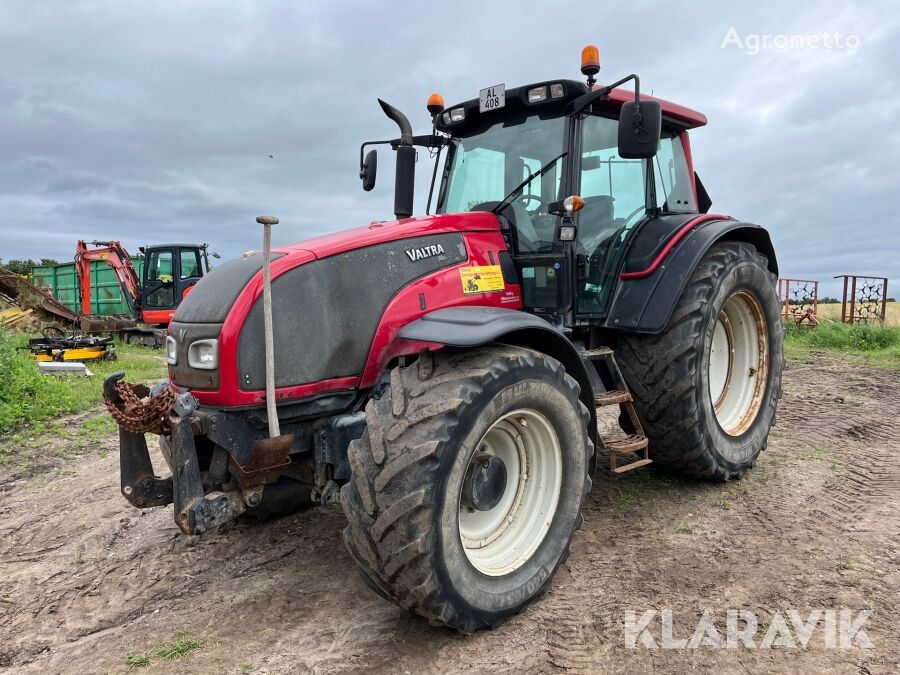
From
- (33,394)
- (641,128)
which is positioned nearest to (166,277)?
(33,394)

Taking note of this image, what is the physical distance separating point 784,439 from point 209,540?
470cm

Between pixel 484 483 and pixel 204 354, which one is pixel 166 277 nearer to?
pixel 204 354

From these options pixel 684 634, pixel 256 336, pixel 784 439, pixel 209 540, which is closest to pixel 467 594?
pixel 684 634

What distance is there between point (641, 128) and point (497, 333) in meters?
1.46

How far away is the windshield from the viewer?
3799mm

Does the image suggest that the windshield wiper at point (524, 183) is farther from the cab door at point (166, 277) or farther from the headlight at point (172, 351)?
the cab door at point (166, 277)

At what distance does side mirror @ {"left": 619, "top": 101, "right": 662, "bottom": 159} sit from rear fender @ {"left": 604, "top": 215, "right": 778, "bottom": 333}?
839mm

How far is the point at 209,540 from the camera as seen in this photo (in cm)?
376

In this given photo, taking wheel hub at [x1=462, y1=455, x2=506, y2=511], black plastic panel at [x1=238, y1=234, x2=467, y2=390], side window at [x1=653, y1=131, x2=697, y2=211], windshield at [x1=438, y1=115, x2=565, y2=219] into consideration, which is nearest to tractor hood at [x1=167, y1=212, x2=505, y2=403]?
black plastic panel at [x1=238, y1=234, x2=467, y2=390]

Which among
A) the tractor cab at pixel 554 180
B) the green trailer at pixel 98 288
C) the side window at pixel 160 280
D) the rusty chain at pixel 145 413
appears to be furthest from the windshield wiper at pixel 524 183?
the green trailer at pixel 98 288

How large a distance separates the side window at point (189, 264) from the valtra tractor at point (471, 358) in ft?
45.1

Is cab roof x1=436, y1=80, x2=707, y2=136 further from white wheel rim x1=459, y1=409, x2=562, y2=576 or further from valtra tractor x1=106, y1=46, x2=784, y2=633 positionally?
white wheel rim x1=459, y1=409, x2=562, y2=576

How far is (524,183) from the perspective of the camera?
3.77m

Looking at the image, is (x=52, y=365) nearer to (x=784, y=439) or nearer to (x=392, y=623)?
(x=392, y=623)
